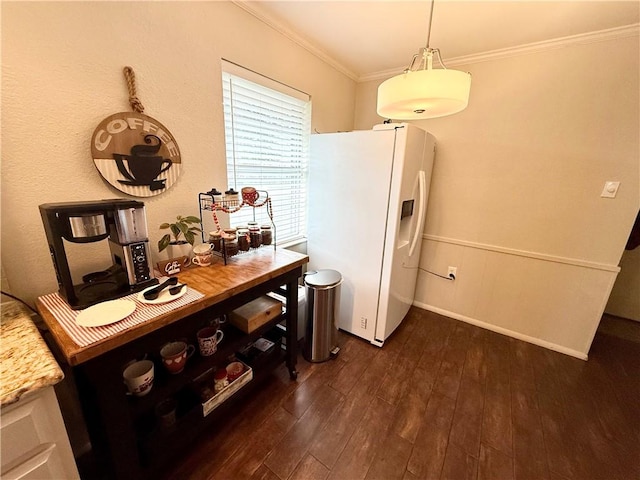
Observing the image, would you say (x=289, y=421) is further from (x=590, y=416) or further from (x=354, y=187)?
(x=590, y=416)

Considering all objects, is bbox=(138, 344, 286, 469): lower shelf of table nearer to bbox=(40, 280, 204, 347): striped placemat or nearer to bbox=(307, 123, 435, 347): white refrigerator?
bbox=(40, 280, 204, 347): striped placemat

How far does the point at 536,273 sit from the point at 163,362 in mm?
2769

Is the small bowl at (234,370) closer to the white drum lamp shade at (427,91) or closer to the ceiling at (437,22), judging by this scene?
the white drum lamp shade at (427,91)

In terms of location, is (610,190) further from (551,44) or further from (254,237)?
(254,237)

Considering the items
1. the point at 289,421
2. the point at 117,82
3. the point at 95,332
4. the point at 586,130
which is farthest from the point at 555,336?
the point at 117,82

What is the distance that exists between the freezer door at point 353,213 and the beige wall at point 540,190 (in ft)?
3.19

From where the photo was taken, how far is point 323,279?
1.88m

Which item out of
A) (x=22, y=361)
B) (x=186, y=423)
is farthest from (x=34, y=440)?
(x=186, y=423)

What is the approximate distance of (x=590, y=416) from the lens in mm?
1546

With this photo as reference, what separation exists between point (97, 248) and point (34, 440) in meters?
0.78

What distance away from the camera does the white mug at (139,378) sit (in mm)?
1026

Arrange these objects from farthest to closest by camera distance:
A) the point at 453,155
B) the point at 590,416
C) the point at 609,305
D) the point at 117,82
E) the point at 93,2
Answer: the point at 609,305
the point at 453,155
the point at 590,416
the point at 117,82
the point at 93,2

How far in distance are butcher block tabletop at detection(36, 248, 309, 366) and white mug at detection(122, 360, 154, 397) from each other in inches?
12.0

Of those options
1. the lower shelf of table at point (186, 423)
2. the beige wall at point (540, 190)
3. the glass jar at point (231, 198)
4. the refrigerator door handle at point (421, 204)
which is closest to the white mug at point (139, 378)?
the lower shelf of table at point (186, 423)
